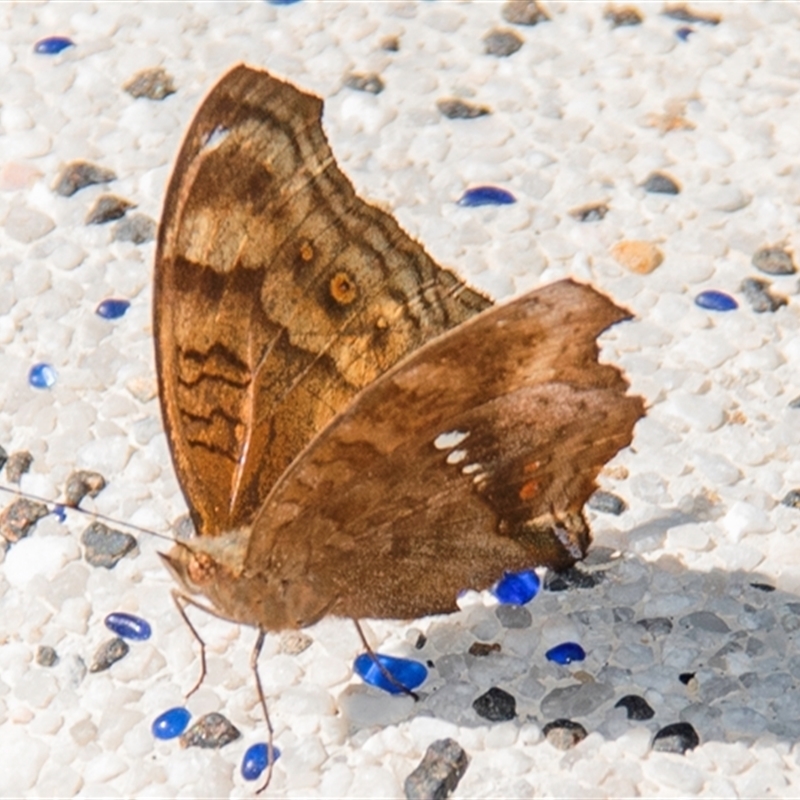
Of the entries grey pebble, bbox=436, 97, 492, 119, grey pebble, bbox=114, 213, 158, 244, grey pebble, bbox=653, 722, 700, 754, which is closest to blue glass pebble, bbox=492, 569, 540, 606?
grey pebble, bbox=653, 722, 700, 754

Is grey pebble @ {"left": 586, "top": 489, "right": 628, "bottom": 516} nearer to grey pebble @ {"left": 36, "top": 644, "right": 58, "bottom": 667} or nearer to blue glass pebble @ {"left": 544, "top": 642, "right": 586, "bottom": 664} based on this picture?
blue glass pebble @ {"left": 544, "top": 642, "right": 586, "bottom": 664}

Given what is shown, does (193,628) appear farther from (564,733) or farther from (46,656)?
(564,733)

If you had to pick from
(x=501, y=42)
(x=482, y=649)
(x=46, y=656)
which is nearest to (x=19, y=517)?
(x=46, y=656)

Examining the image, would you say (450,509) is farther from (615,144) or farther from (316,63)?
(316,63)

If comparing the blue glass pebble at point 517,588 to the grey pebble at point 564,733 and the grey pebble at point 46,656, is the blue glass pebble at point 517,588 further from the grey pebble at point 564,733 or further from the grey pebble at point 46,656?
the grey pebble at point 46,656

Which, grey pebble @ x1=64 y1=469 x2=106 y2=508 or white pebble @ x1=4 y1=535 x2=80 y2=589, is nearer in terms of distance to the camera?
white pebble @ x1=4 y1=535 x2=80 y2=589

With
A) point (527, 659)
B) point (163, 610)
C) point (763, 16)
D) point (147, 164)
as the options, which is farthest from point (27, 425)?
point (763, 16)
